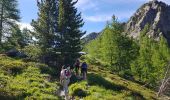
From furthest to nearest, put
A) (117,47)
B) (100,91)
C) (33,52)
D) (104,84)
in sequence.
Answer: (117,47) < (33,52) < (104,84) < (100,91)

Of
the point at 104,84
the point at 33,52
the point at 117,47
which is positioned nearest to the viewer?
the point at 104,84

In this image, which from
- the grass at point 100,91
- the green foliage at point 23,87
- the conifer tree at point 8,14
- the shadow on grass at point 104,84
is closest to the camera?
the green foliage at point 23,87

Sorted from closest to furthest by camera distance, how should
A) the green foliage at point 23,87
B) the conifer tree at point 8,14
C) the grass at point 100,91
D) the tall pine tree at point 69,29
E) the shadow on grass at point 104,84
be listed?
1. the green foliage at point 23,87
2. the grass at point 100,91
3. the shadow on grass at point 104,84
4. the tall pine tree at point 69,29
5. the conifer tree at point 8,14

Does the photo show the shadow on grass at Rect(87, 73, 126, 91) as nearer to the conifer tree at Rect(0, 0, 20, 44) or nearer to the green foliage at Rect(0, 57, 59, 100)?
the green foliage at Rect(0, 57, 59, 100)

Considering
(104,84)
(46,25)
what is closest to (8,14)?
(46,25)

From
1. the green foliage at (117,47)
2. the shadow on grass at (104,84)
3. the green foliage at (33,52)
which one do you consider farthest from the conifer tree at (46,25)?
the green foliage at (117,47)

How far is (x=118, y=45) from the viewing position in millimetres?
66938

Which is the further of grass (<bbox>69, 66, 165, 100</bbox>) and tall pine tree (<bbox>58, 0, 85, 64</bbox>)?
tall pine tree (<bbox>58, 0, 85, 64</bbox>)

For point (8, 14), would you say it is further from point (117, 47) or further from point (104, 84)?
point (104, 84)

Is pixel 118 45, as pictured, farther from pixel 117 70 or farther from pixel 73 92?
pixel 73 92

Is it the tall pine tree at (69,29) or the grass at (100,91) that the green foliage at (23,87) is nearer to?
the grass at (100,91)

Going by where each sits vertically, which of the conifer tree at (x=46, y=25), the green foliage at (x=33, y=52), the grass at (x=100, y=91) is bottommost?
the grass at (x=100, y=91)

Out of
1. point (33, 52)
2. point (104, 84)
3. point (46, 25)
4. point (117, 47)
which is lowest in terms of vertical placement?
point (104, 84)

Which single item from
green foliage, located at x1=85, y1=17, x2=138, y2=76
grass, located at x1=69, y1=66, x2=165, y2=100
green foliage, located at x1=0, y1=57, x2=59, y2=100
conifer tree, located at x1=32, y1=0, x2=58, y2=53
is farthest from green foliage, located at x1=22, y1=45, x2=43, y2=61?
green foliage, located at x1=85, y1=17, x2=138, y2=76
